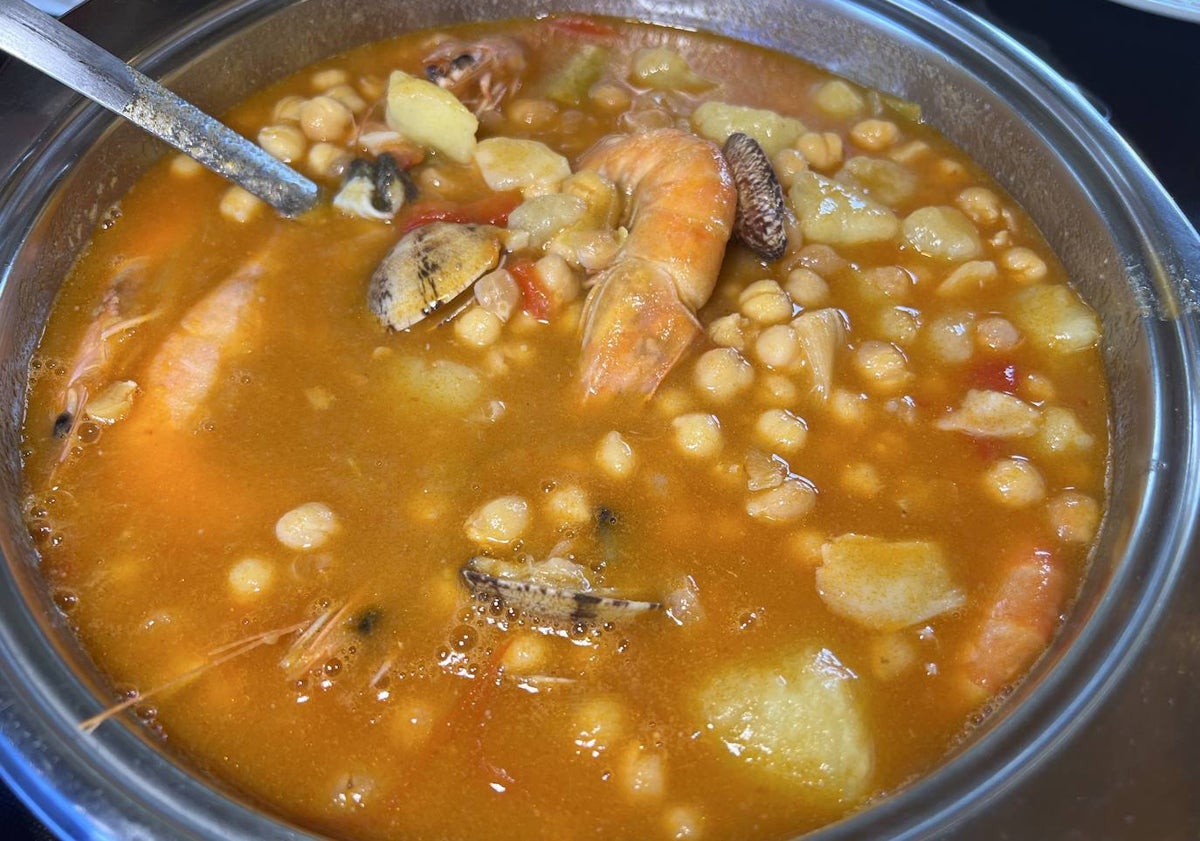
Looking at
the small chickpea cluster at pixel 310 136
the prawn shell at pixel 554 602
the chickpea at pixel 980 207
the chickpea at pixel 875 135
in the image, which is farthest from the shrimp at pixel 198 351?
the chickpea at pixel 980 207

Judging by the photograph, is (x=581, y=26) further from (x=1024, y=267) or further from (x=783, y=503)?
(x=783, y=503)

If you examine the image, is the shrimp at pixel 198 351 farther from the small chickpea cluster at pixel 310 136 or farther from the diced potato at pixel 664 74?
the diced potato at pixel 664 74

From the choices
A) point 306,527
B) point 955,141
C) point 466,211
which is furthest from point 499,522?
point 955,141

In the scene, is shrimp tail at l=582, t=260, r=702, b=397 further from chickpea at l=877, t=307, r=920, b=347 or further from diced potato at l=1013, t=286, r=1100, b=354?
diced potato at l=1013, t=286, r=1100, b=354

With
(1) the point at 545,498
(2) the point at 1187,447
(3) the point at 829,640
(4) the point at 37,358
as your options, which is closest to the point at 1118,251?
(2) the point at 1187,447

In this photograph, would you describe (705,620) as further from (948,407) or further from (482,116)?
(482,116)
